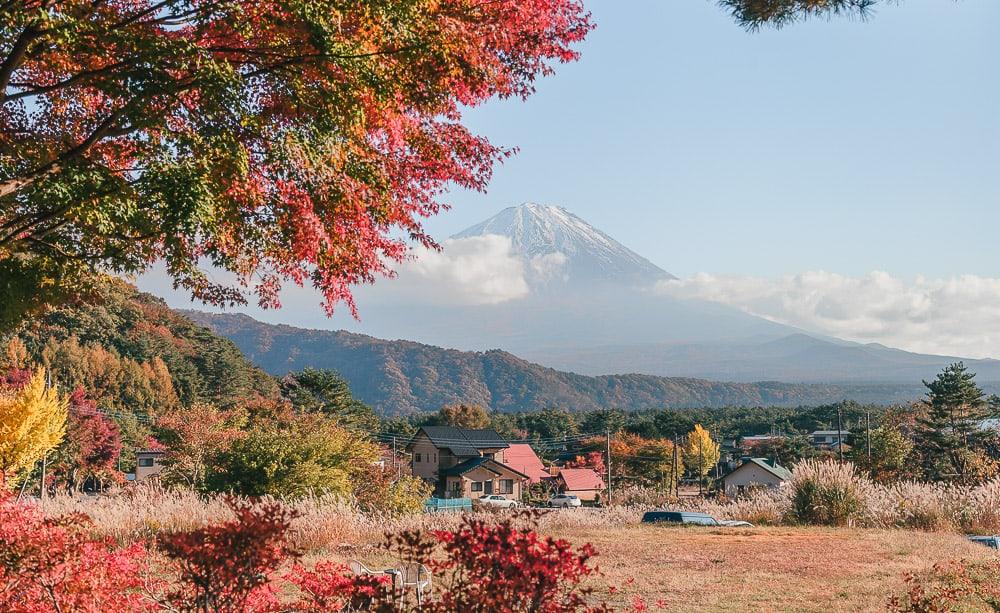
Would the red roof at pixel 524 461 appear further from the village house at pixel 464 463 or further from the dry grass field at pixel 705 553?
the dry grass field at pixel 705 553

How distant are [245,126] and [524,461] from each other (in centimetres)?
4558

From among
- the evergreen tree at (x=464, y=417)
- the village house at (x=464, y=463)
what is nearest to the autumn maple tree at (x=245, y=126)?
the village house at (x=464, y=463)

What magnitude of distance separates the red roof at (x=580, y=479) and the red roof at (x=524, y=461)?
143 cm

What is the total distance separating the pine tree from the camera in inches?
1292

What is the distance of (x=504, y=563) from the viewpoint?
→ 8.88ft

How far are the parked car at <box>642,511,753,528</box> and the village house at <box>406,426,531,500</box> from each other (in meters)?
26.7

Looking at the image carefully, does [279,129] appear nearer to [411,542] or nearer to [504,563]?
[411,542]

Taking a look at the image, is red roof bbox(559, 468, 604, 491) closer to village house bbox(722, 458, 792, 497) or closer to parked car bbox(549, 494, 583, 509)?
parked car bbox(549, 494, 583, 509)

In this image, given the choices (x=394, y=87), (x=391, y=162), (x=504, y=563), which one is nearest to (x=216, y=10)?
(x=394, y=87)

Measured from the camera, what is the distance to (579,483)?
47344 mm

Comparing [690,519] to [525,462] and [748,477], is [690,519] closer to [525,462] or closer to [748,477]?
[748,477]

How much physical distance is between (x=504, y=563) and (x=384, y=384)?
188 meters

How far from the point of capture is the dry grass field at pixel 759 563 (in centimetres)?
677

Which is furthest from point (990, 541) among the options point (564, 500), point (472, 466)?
point (472, 466)
